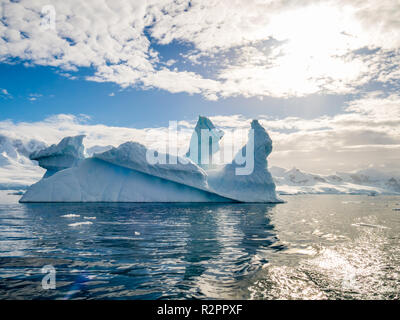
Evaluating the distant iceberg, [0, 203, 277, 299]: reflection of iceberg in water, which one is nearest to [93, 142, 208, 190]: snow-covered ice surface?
the distant iceberg

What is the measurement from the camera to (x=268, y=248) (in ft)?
28.0

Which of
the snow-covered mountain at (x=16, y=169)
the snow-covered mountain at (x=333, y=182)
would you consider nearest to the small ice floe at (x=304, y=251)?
the snow-covered mountain at (x=16, y=169)

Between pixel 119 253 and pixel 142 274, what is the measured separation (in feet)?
6.68

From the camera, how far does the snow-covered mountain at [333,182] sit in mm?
109812

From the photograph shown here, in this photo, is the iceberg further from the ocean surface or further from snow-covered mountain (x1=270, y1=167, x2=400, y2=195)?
snow-covered mountain (x1=270, y1=167, x2=400, y2=195)

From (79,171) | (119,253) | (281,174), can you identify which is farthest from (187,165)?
(281,174)

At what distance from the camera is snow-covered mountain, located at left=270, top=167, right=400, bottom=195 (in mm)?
109812

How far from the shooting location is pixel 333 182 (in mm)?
145250

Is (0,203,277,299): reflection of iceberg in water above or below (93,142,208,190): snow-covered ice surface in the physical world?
below

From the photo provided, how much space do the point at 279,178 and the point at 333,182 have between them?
37194 millimetres

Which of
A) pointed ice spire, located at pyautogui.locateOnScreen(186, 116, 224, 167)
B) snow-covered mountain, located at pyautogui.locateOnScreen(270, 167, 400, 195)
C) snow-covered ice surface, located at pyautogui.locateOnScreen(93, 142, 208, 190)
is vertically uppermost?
pointed ice spire, located at pyautogui.locateOnScreen(186, 116, 224, 167)

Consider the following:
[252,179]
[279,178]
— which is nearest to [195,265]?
[252,179]

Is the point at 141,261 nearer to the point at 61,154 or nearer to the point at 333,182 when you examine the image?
the point at 61,154
